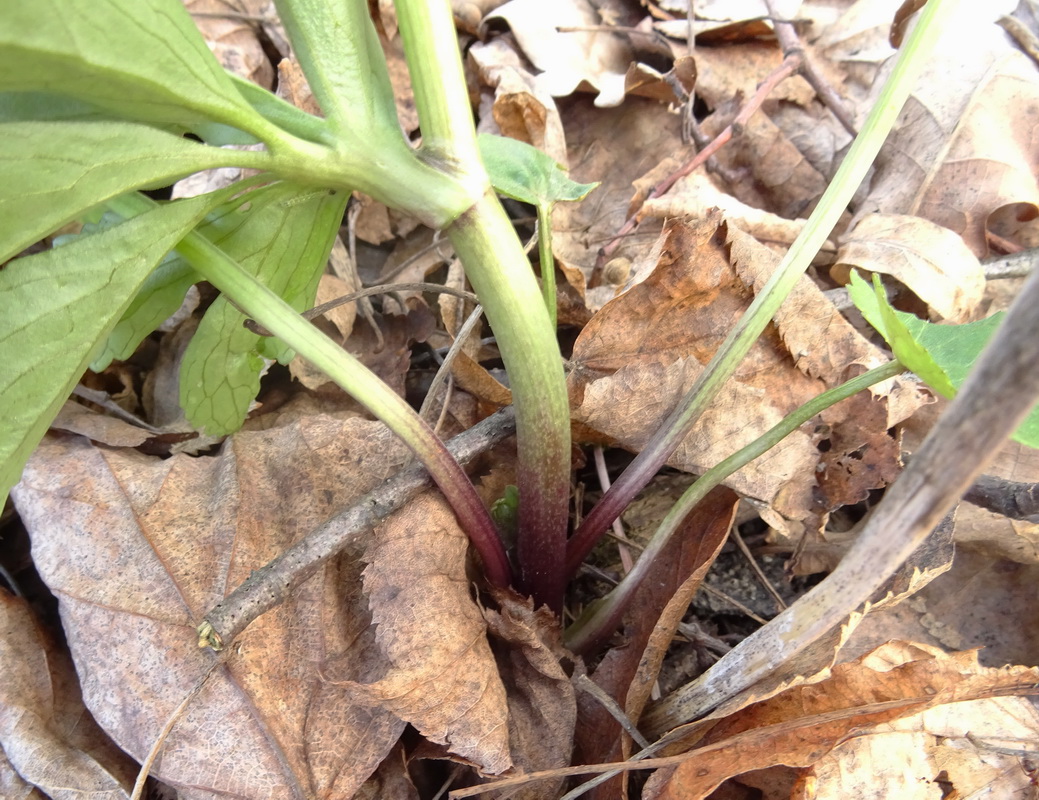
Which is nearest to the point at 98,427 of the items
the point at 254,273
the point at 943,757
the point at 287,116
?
the point at 254,273

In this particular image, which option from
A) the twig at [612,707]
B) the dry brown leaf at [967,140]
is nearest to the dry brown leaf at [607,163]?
the dry brown leaf at [967,140]

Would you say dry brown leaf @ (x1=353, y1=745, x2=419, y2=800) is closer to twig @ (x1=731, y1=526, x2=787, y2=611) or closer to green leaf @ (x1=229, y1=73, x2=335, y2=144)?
twig @ (x1=731, y1=526, x2=787, y2=611)

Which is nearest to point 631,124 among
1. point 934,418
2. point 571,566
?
point 934,418

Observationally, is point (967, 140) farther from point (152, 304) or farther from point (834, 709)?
point (152, 304)

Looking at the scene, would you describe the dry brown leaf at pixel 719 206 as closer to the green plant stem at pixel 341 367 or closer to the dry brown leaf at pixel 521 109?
the dry brown leaf at pixel 521 109

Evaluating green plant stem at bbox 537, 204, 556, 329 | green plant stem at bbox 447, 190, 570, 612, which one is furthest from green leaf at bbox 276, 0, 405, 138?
green plant stem at bbox 537, 204, 556, 329

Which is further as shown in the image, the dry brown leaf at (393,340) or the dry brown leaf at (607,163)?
the dry brown leaf at (607,163)
